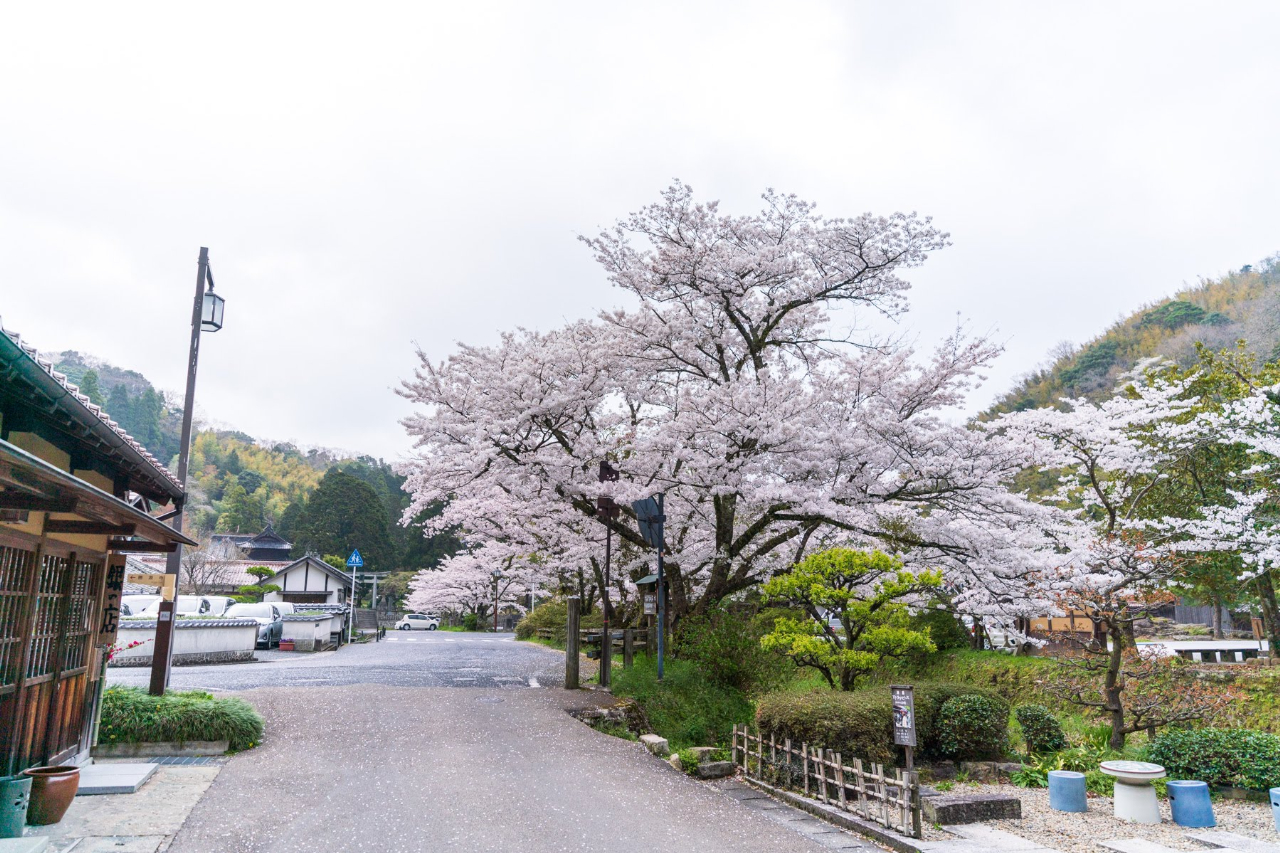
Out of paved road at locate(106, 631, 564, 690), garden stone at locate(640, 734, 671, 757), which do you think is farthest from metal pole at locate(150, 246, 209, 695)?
garden stone at locate(640, 734, 671, 757)

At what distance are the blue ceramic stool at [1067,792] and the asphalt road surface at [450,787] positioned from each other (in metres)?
2.70

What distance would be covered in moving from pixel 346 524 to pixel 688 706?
4225 centimetres

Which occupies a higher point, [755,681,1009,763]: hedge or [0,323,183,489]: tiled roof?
[0,323,183,489]: tiled roof

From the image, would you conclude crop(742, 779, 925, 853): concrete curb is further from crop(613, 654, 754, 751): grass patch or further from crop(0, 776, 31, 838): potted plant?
crop(0, 776, 31, 838): potted plant

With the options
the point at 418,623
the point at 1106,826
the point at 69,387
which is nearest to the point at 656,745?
the point at 1106,826

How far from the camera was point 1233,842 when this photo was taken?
263 inches

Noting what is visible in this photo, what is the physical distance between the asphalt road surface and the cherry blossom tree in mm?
3966

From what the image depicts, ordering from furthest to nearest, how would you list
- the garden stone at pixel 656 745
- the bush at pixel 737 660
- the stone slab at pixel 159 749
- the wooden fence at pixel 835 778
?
1. the bush at pixel 737 660
2. the garden stone at pixel 656 745
3. the stone slab at pixel 159 749
4. the wooden fence at pixel 835 778

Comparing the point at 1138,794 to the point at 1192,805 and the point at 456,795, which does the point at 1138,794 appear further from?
the point at 456,795

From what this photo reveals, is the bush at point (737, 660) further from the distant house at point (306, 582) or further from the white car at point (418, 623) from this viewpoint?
the white car at point (418, 623)

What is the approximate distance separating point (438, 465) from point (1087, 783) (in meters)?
10.7

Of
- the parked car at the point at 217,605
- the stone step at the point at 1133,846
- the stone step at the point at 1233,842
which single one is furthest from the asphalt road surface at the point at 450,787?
the parked car at the point at 217,605

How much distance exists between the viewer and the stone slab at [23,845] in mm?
4453

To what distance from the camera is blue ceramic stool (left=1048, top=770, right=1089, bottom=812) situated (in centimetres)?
781
